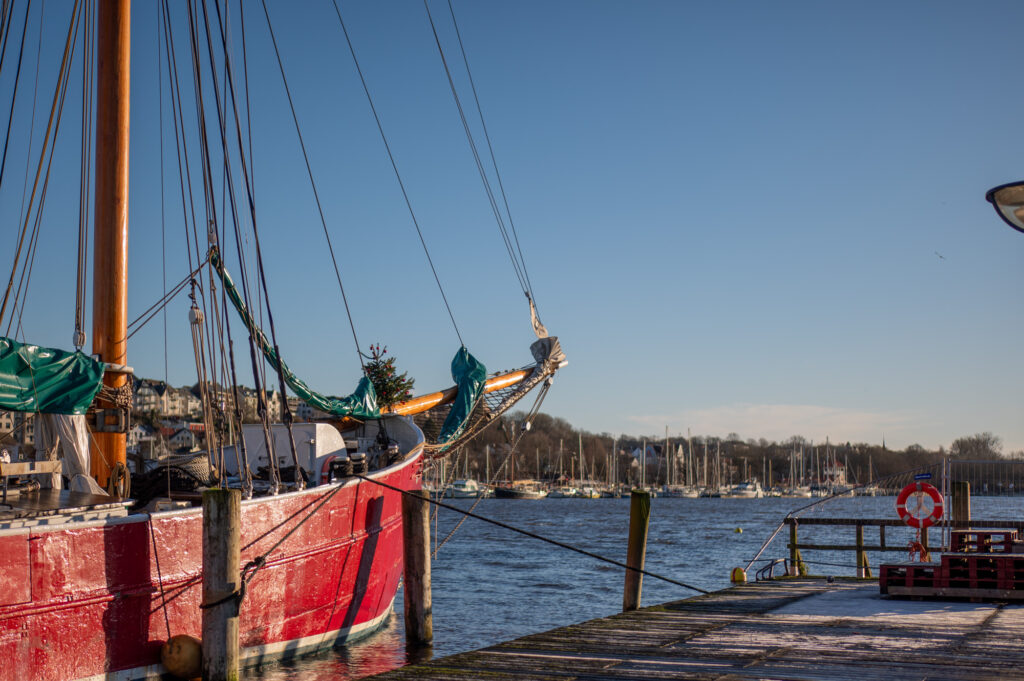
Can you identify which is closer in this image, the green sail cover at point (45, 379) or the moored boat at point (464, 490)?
the green sail cover at point (45, 379)

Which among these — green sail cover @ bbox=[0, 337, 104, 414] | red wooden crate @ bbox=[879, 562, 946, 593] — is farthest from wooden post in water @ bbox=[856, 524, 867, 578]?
green sail cover @ bbox=[0, 337, 104, 414]

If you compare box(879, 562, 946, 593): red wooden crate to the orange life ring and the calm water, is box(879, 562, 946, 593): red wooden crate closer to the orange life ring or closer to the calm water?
the orange life ring

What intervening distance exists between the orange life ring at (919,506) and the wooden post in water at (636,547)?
3902 mm

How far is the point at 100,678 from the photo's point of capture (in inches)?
439

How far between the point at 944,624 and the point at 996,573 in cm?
236

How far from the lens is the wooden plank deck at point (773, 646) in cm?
906

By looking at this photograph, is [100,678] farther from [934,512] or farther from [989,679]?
[934,512]

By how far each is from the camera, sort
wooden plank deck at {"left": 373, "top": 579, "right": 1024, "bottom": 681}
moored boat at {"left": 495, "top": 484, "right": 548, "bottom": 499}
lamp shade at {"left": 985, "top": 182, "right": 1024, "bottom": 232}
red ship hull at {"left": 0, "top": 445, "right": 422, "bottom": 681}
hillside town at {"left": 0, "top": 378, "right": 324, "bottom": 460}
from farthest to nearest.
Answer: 1. moored boat at {"left": 495, "top": 484, "right": 548, "bottom": 499}
2. hillside town at {"left": 0, "top": 378, "right": 324, "bottom": 460}
3. red ship hull at {"left": 0, "top": 445, "right": 422, "bottom": 681}
4. wooden plank deck at {"left": 373, "top": 579, "right": 1024, "bottom": 681}
5. lamp shade at {"left": 985, "top": 182, "right": 1024, "bottom": 232}

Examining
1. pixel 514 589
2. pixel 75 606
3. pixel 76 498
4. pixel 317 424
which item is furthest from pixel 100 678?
pixel 514 589

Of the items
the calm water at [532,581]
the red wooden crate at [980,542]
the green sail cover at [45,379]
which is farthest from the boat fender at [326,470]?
the red wooden crate at [980,542]

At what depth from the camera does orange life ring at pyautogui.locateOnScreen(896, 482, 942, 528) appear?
1645 cm

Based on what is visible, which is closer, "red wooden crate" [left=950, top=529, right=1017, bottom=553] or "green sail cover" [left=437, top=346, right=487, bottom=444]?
"red wooden crate" [left=950, top=529, right=1017, bottom=553]

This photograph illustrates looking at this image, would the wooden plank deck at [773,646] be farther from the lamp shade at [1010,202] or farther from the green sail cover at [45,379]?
the green sail cover at [45,379]

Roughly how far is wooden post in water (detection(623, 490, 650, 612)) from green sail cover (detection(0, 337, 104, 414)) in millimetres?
7850
